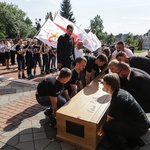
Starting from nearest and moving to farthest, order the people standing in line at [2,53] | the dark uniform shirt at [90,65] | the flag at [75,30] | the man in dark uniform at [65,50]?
the dark uniform shirt at [90,65] < the man in dark uniform at [65,50] < the flag at [75,30] < the people standing in line at [2,53]

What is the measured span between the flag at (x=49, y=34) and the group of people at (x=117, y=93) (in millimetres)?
2218

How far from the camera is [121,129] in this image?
2.64 metres

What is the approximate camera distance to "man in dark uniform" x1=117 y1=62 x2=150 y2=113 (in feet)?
10.6

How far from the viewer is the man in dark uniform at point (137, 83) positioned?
127 inches

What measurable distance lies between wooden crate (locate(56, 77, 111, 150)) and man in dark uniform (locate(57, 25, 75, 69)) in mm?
1820

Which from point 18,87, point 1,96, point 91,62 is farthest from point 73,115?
point 18,87

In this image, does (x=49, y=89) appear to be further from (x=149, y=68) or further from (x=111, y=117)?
(x=149, y=68)

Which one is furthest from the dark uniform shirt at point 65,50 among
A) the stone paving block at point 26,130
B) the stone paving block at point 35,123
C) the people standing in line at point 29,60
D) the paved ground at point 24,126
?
the people standing in line at point 29,60

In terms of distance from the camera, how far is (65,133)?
3010mm

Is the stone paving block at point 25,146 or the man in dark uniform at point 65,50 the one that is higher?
the man in dark uniform at point 65,50

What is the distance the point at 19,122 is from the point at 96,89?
1.71 meters

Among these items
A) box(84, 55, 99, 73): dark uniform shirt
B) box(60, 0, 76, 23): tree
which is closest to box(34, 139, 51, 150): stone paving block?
box(84, 55, 99, 73): dark uniform shirt

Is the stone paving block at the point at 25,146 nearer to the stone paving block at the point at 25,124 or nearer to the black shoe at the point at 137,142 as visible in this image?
the stone paving block at the point at 25,124

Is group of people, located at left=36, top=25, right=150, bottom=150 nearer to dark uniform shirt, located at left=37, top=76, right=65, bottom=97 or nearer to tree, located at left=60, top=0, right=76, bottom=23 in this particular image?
dark uniform shirt, located at left=37, top=76, right=65, bottom=97
